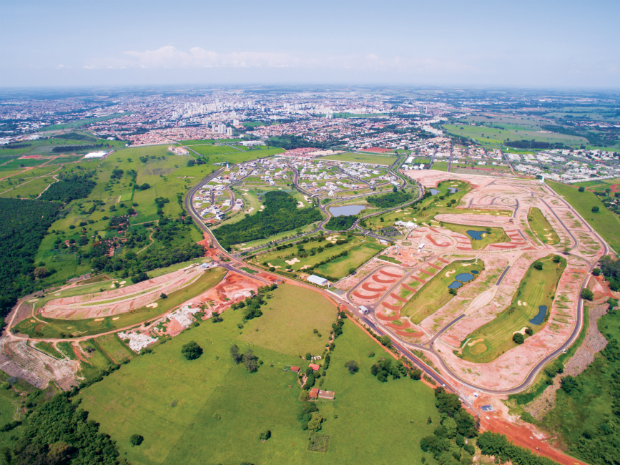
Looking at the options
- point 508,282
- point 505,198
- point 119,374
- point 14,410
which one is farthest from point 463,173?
point 14,410

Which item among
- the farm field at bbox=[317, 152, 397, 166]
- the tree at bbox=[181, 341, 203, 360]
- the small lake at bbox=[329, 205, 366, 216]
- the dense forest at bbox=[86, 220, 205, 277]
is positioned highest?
the farm field at bbox=[317, 152, 397, 166]

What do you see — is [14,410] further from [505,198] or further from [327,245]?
[505,198]

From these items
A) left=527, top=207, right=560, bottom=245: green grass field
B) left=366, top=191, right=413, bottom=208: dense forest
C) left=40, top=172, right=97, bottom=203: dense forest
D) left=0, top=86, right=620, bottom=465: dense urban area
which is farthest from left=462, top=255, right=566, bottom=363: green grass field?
left=40, top=172, right=97, bottom=203: dense forest

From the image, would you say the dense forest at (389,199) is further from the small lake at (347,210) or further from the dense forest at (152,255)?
the dense forest at (152,255)

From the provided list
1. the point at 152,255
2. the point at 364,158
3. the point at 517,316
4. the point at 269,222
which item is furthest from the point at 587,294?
the point at 364,158

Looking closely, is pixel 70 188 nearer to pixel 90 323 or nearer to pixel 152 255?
pixel 152 255

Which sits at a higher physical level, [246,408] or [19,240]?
[19,240]

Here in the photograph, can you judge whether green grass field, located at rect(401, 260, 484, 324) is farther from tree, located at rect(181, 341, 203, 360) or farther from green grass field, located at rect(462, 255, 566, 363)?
tree, located at rect(181, 341, 203, 360)
